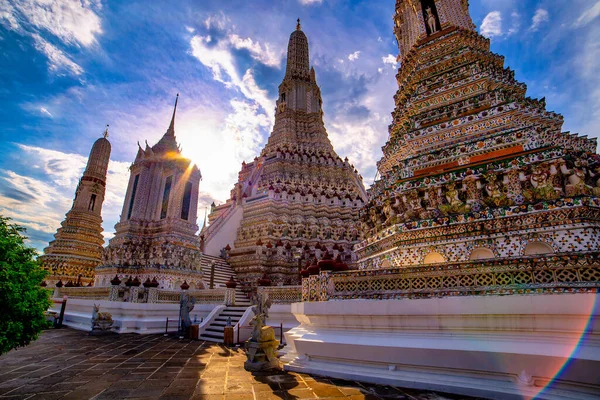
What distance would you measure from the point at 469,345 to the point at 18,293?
6713 millimetres

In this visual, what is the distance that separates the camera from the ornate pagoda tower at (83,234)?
80.0ft

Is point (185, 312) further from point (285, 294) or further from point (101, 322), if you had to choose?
point (285, 294)

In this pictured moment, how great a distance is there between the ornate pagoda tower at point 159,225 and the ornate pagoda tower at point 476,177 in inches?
509

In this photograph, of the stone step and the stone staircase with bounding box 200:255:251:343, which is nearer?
the stone step

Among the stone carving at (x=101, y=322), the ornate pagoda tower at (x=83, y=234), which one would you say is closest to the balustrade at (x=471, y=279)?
the stone carving at (x=101, y=322)

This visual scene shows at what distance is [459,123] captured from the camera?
10.2 m

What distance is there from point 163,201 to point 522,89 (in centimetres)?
2101

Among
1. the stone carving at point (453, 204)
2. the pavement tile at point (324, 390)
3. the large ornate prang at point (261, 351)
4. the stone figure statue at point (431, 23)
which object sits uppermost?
the stone figure statue at point (431, 23)

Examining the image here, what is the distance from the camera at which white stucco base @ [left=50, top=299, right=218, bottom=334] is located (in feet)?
43.1

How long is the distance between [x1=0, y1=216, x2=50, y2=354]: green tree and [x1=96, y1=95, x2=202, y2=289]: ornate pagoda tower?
554 inches

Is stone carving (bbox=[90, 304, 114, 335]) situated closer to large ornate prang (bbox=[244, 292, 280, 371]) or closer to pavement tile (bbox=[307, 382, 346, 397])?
large ornate prang (bbox=[244, 292, 280, 371])

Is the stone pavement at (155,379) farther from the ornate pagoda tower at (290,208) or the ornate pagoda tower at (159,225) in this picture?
the ornate pagoda tower at (290,208)

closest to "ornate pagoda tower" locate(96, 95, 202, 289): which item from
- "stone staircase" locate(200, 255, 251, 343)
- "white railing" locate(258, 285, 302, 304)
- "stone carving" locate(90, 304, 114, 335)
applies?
"stone staircase" locate(200, 255, 251, 343)

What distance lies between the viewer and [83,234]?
2653 cm
